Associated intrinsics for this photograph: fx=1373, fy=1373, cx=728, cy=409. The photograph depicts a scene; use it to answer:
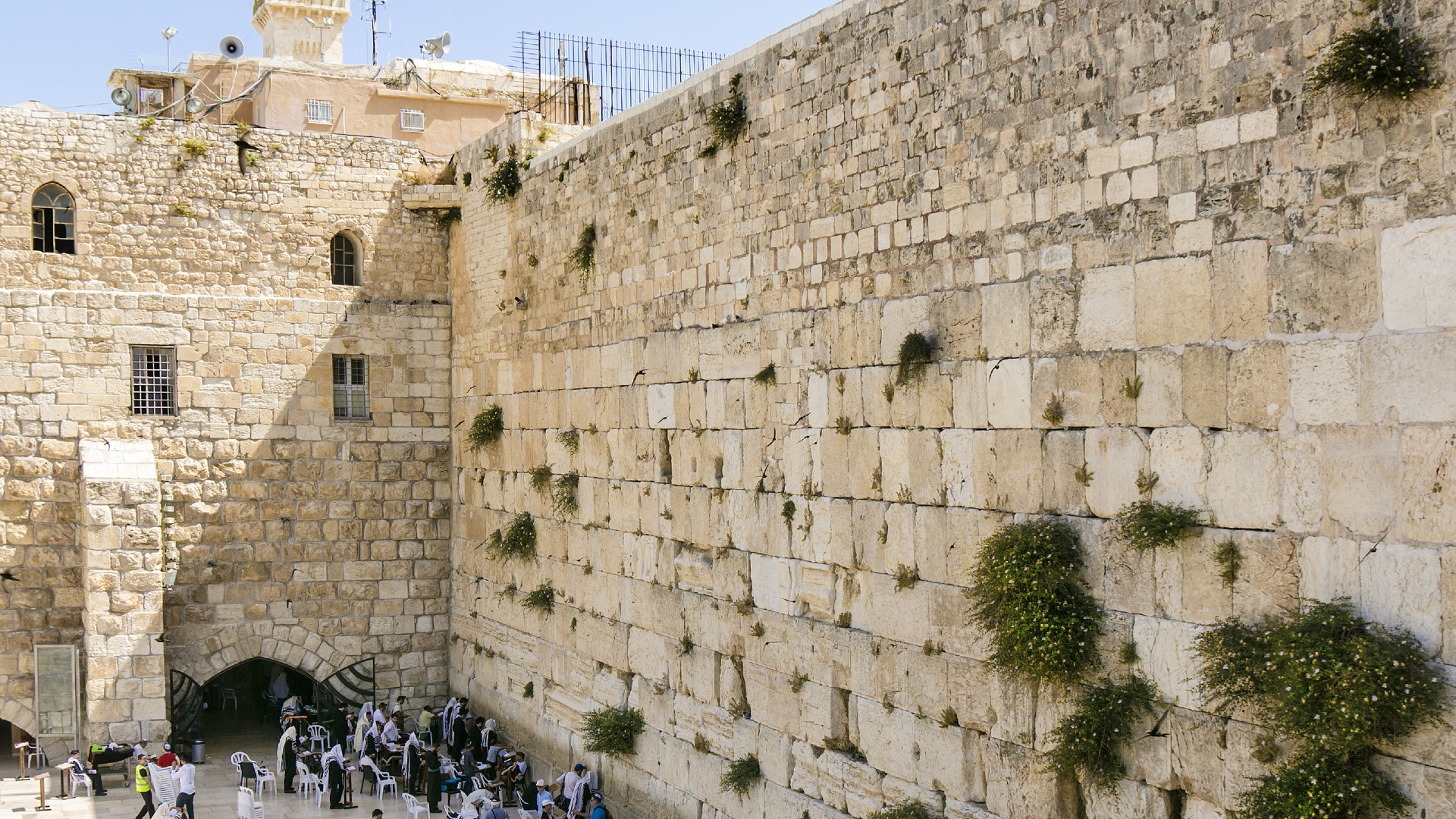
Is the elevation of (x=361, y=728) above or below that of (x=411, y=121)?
below

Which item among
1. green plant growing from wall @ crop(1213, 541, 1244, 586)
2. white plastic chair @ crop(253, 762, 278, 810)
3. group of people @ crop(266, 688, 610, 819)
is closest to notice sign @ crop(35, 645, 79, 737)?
white plastic chair @ crop(253, 762, 278, 810)

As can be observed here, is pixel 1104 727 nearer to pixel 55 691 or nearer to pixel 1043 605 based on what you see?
pixel 1043 605

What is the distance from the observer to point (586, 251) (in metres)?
12.4

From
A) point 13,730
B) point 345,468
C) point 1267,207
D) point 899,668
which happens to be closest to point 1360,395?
point 1267,207

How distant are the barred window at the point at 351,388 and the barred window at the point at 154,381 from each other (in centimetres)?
172

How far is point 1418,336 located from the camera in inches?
210

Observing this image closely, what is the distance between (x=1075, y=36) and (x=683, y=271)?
4403mm

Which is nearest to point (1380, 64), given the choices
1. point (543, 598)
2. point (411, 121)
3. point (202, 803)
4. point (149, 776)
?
point (543, 598)

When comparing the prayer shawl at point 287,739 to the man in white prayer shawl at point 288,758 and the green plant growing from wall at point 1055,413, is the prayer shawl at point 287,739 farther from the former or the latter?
the green plant growing from wall at point 1055,413

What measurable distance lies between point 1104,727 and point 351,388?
36.5 ft

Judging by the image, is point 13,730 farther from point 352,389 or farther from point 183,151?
point 183,151

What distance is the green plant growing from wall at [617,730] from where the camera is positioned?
11258mm

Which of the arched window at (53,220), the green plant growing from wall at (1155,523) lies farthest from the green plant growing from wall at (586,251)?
the green plant growing from wall at (1155,523)

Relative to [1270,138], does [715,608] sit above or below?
below
